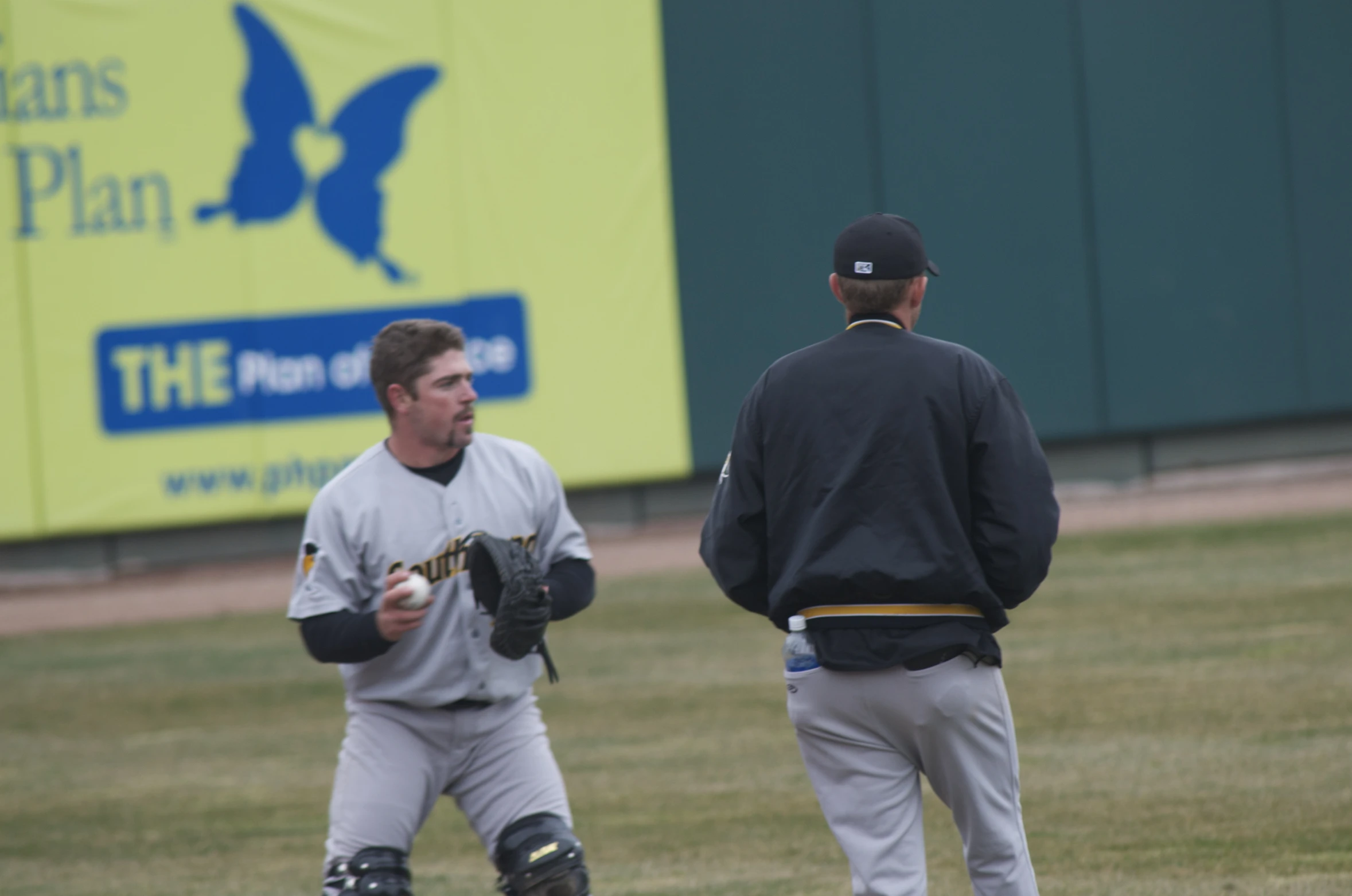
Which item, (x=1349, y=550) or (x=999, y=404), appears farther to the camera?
(x=1349, y=550)

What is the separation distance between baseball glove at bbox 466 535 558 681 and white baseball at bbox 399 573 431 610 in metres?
0.20

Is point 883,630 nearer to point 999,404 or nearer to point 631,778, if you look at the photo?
point 999,404

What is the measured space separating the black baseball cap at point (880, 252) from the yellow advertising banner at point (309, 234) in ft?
41.4

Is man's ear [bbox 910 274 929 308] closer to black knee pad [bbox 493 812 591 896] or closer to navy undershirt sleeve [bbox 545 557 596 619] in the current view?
navy undershirt sleeve [bbox 545 557 596 619]

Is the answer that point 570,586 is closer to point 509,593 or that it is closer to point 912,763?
point 509,593

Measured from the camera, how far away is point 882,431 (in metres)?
3.93

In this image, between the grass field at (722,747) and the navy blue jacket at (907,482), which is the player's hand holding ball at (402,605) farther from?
the grass field at (722,747)

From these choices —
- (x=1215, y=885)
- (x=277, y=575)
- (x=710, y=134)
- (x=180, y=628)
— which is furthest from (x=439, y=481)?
(x=710, y=134)

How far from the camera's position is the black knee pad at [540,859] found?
14.1 ft

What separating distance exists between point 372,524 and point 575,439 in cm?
1247

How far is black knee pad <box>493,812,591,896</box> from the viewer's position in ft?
14.1

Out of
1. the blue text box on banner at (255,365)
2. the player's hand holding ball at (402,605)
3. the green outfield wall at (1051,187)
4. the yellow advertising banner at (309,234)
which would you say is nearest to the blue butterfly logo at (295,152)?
the yellow advertising banner at (309,234)

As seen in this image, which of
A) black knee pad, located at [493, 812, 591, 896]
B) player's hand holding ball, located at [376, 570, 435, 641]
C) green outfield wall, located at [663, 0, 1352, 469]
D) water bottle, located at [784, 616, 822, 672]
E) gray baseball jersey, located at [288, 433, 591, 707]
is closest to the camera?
water bottle, located at [784, 616, 822, 672]

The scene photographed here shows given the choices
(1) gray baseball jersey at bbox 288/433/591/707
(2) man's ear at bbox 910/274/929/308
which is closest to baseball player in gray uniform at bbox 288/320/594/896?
(1) gray baseball jersey at bbox 288/433/591/707
